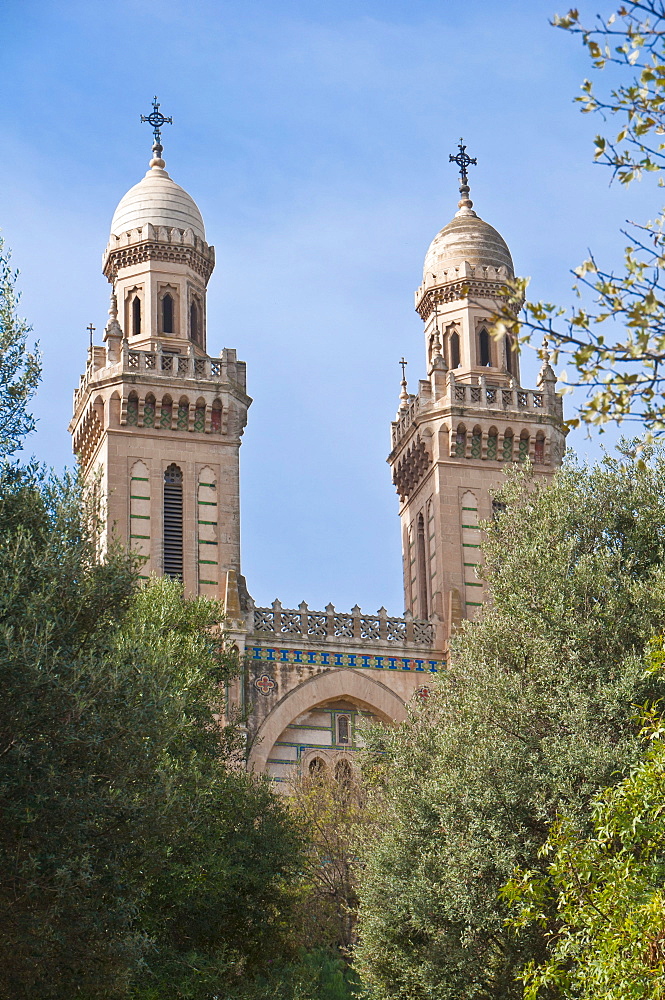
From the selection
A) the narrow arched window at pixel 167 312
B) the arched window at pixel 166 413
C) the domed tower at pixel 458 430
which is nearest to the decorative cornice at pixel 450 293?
the domed tower at pixel 458 430

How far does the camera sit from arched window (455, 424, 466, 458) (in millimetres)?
44594

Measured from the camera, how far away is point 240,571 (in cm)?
4178

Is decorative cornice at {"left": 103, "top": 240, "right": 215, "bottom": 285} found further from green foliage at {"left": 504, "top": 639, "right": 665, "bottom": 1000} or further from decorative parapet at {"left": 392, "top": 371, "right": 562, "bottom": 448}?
green foliage at {"left": 504, "top": 639, "right": 665, "bottom": 1000}

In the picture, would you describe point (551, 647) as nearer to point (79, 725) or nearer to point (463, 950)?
point (463, 950)

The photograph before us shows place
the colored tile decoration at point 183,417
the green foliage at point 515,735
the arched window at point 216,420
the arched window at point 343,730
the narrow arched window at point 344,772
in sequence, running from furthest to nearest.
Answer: the arched window at point 216,420, the colored tile decoration at point 183,417, the arched window at point 343,730, the narrow arched window at point 344,772, the green foliage at point 515,735

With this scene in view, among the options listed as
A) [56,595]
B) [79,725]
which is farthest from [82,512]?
[79,725]

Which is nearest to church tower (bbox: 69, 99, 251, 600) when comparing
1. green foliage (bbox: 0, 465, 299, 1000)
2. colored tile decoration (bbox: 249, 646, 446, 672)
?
colored tile decoration (bbox: 249, 646, 446, 672)

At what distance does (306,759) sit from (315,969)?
12.2 m

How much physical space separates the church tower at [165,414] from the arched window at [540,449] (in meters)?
8.11

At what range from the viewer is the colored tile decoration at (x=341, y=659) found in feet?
133

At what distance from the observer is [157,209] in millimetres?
46406

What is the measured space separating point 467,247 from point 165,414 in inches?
450

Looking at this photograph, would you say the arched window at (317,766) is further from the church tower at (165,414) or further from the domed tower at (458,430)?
the domed tower at (458,430)

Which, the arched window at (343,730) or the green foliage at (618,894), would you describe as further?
the arched window at (343,730)
